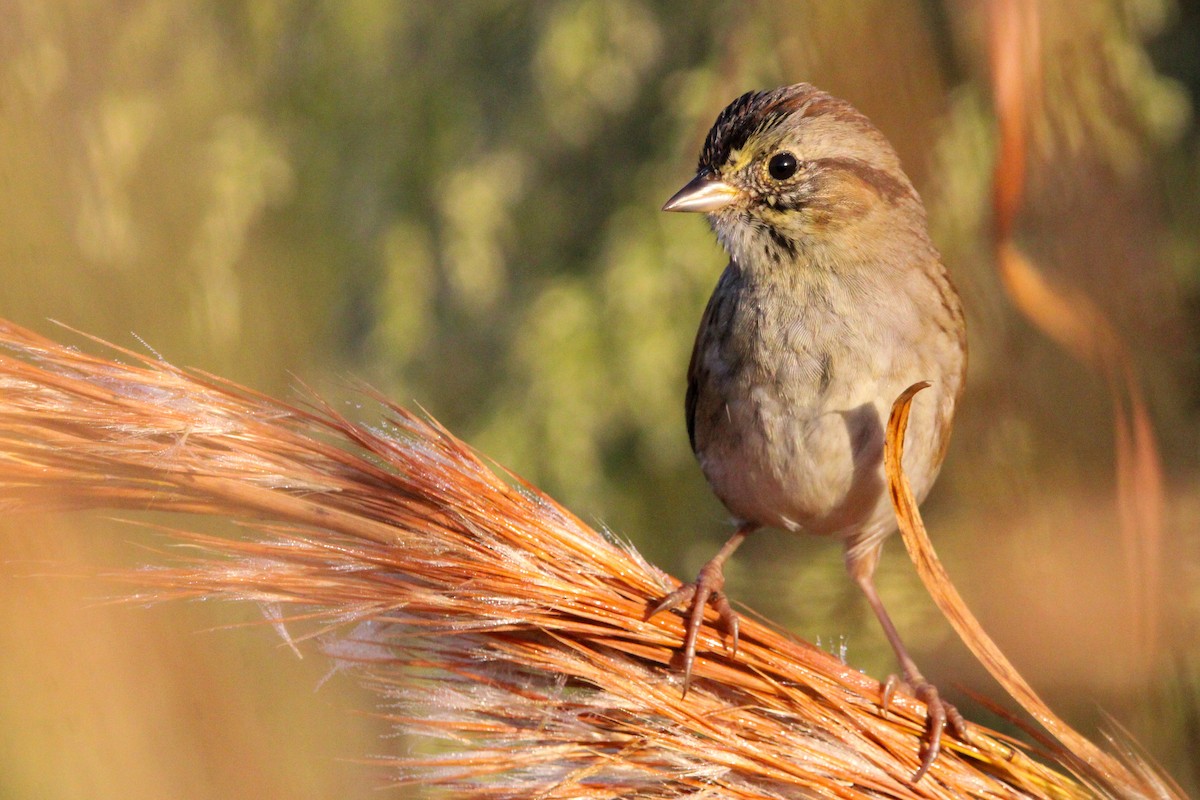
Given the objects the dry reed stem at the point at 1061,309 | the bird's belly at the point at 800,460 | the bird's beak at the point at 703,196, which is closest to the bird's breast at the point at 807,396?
the bird's belly at the point at 800,460

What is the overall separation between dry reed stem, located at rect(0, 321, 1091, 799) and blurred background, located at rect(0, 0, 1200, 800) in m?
0.05

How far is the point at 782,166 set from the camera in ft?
4.58

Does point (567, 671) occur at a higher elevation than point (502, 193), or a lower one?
lower

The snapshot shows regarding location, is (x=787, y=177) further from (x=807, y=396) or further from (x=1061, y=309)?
(x=1061, y=309)

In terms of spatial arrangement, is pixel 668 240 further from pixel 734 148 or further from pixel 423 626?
pixel 423 626

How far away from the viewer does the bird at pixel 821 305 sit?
1.36 m

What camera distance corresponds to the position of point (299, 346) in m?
2.87

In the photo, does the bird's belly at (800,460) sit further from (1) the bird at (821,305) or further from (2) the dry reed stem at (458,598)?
(2) the dry reed stem at (458,598)

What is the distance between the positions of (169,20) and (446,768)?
83.3 inches

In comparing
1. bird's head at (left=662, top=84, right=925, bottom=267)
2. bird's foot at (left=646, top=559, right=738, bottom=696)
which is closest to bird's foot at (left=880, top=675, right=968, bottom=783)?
bird's foot at (left=646, top=559, right=738, bottom=696)

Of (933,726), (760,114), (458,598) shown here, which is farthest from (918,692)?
(760,114)

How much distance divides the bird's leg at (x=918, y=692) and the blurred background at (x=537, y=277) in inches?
1.9

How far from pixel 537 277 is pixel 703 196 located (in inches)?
42.0

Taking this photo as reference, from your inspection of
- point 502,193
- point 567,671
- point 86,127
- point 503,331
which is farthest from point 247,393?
point 503,331
